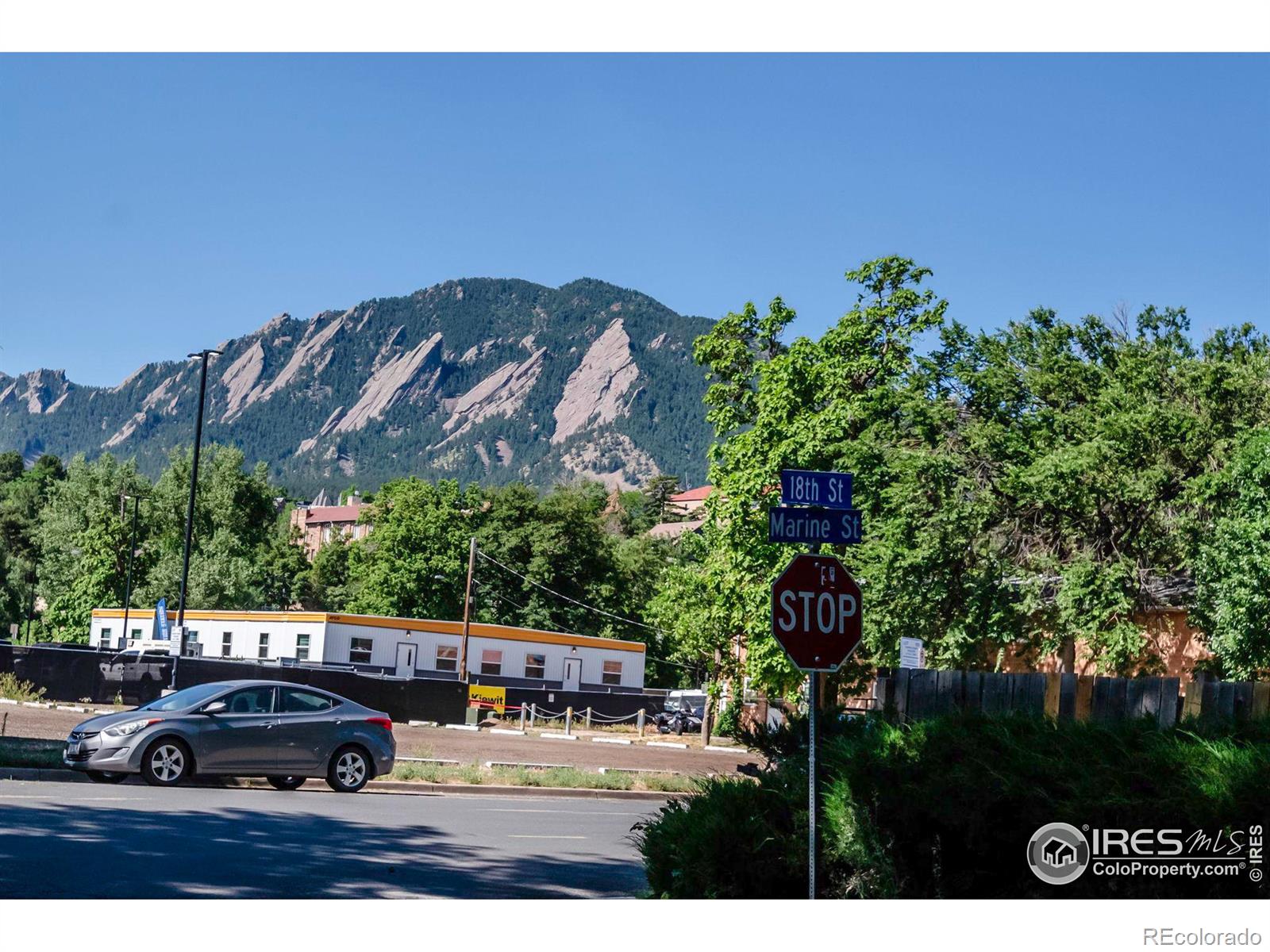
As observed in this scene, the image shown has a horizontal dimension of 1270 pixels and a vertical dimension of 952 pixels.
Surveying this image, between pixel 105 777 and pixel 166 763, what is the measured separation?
1042mm

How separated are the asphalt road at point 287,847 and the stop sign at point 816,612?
2.77 m

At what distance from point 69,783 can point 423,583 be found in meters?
61.8

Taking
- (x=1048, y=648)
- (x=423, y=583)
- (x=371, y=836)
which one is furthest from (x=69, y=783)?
(x=423, y=583)

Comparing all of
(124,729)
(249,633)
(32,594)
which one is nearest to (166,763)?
(124,729)

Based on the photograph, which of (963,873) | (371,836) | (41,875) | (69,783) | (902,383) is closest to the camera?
(963,873)

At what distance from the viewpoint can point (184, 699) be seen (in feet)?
58.1

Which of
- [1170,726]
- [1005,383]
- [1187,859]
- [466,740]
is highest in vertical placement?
[1005,383]

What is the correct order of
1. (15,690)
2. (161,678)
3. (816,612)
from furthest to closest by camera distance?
(161,678)
(15,690)
(816,612)

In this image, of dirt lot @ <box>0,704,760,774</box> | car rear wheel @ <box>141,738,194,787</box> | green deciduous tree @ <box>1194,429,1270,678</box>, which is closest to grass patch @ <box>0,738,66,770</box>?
car rear wheel @ <box>141,738,194,787</box>

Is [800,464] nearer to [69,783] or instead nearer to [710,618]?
[710,618]

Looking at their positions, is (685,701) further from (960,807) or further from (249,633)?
(960,807)

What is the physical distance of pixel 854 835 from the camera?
8633mm

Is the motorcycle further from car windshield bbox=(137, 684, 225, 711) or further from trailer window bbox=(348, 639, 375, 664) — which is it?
car windshield bbox=(137, 684, 225, 711)

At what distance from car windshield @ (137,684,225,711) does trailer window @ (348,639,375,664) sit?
36938 millimetres
